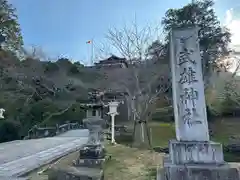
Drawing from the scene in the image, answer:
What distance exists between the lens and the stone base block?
13.2 feet

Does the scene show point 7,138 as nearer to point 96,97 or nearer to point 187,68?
point 96,97

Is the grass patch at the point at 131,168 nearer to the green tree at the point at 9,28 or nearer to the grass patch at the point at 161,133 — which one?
the grass patch at the point at 161,133

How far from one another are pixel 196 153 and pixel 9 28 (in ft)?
82.6

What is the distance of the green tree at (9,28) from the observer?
23464 millimetres

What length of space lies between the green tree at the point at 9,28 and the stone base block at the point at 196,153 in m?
24.1

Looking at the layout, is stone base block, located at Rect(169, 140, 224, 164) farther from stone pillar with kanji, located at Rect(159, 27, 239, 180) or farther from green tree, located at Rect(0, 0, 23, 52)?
green tree, located at Rect(0, 0, 23, 52)

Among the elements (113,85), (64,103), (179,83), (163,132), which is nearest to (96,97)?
(179,83)

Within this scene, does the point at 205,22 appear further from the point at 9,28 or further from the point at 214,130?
the point at 9,28

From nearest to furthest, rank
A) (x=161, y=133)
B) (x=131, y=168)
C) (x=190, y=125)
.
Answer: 1. (x=190, y=125)
2. (x=131, y=168)
3. (x=161, y=133)

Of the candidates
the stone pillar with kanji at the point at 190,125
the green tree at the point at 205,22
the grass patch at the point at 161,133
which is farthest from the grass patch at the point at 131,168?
the green tree at the point at 205,22

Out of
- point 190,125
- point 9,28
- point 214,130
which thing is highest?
point 9,28

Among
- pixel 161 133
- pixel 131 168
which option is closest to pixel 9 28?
pixel 161 133

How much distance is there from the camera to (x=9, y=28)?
939 inches

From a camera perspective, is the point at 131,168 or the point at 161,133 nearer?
the point at 131,168
